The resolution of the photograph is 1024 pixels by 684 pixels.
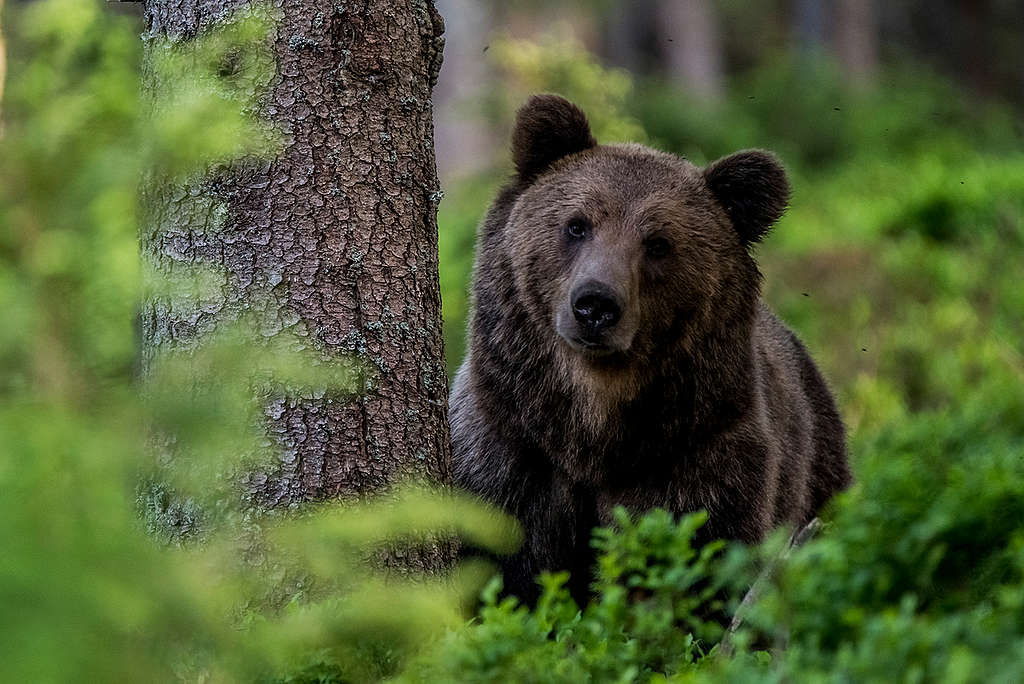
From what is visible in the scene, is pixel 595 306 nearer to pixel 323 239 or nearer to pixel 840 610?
pixel 323 239

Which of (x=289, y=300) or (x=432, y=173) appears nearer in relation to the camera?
(x=289, y=300)

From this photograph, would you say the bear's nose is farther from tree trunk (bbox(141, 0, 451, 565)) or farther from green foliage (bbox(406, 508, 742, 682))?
green foliage (bbox(406, 508, 742, 682))

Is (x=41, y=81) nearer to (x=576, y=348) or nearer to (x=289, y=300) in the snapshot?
(x=289, y=300)

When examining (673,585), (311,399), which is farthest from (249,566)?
(673,585)

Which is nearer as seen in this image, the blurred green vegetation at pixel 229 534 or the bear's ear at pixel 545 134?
the blurred green vegetation at pixel 229 534

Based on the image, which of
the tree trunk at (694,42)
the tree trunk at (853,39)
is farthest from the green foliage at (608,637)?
the tree trunk at (694,42)

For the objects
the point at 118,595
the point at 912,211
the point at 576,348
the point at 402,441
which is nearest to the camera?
the point at 118,595

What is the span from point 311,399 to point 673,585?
132cm

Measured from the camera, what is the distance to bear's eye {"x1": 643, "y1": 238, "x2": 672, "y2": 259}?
4848 millimetres

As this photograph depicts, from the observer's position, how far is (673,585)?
116 inches

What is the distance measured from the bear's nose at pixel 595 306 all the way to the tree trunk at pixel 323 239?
71cm

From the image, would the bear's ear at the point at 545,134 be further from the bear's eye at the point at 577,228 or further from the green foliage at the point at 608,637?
the green foliage at the point at 608,637

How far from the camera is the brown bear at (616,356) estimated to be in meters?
4.75

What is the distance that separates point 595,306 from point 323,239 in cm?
109
